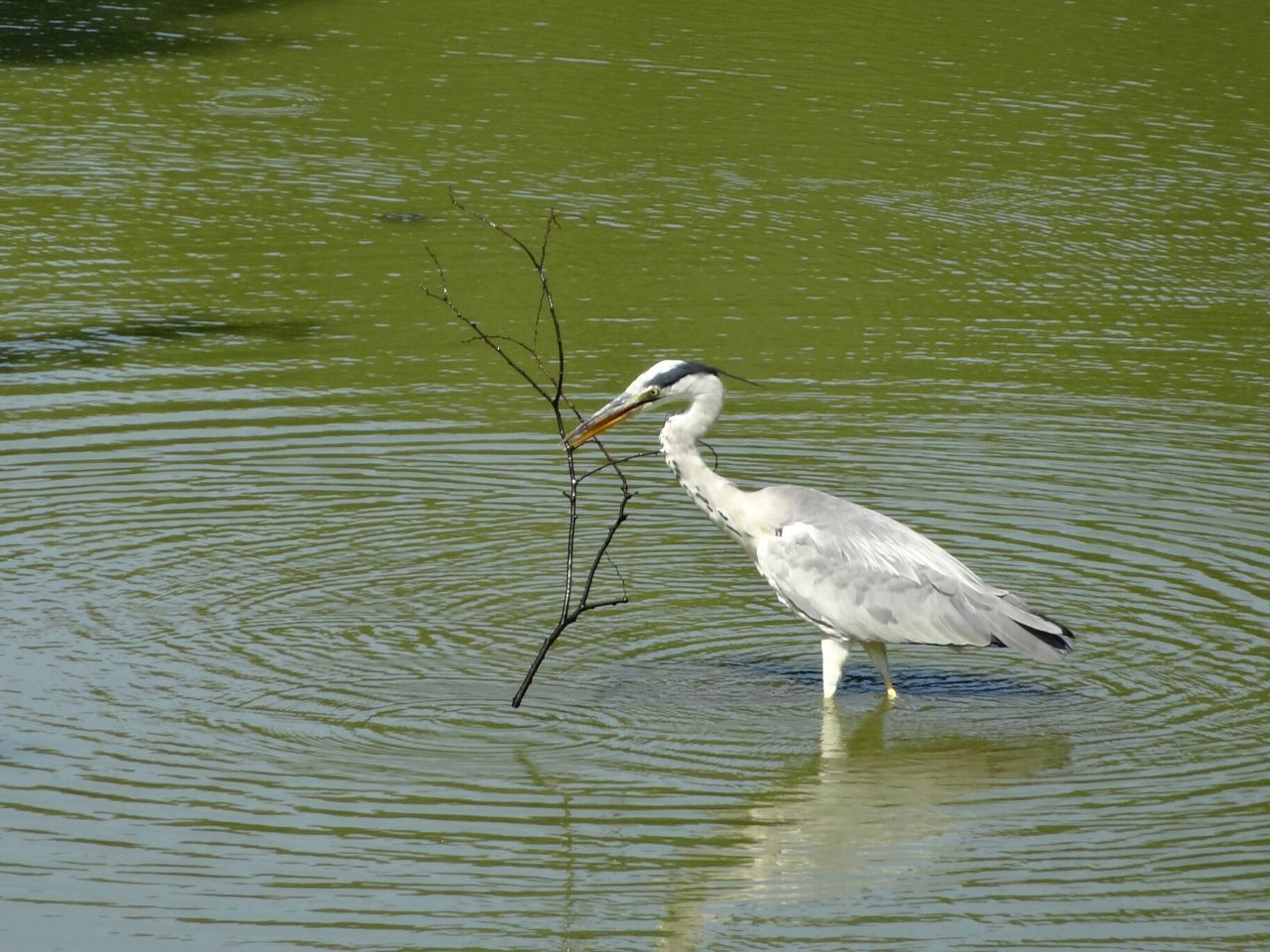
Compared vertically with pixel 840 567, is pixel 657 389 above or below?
above

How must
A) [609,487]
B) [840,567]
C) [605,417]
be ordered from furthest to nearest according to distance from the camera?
[609,487] < [840,567] < [605,417]

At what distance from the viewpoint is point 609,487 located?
12664mm

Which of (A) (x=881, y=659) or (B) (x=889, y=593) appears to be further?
(A) (x=881, y=659)

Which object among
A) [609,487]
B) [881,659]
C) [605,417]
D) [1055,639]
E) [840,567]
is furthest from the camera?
[609,487]

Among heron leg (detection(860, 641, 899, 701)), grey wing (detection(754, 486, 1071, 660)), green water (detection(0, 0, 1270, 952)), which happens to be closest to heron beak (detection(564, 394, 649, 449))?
grey wing (detection(754, 486, 1071, 660))

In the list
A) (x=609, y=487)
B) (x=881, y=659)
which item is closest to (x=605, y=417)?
(x=881, y=659)

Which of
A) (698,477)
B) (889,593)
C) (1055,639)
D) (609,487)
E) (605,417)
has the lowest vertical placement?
(609,487)

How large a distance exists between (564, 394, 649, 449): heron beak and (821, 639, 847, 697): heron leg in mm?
1438

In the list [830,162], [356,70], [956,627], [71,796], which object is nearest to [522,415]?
[956,627]

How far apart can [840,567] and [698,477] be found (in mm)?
809

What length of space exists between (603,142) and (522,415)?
7169 mm

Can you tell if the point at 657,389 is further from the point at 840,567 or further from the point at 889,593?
the point at 889,593

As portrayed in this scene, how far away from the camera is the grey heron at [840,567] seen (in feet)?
32.2

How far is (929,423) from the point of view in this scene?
45.1ft
